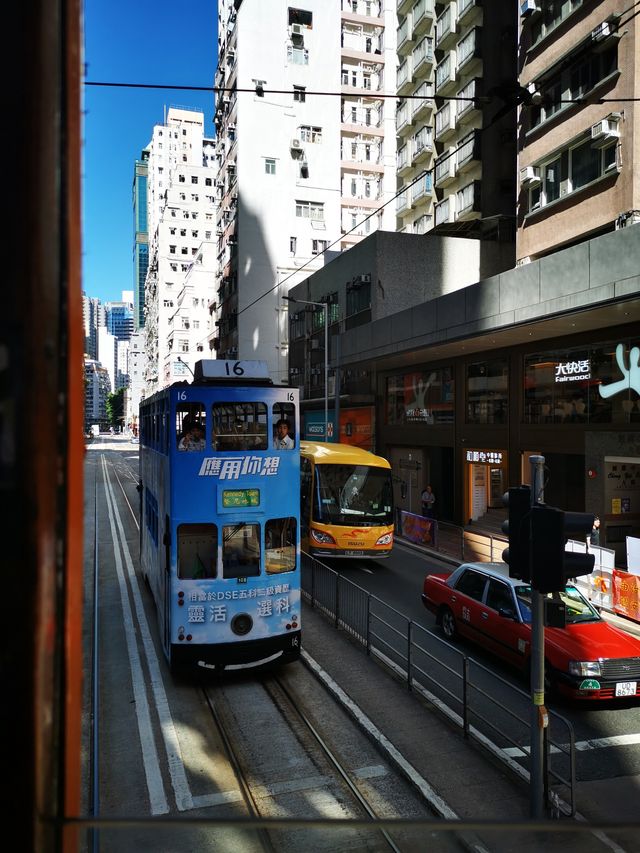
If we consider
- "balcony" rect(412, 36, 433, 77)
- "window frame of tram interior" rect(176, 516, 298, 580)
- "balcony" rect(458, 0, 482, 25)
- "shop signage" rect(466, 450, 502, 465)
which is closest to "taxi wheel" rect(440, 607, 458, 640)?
"window frame of tram interior" rect(176, 516, 298, 580)

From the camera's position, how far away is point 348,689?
925 cm

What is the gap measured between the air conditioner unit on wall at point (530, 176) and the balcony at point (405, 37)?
18460 mm

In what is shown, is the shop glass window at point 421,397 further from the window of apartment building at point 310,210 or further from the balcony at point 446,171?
the window of apartment building at point 310,210

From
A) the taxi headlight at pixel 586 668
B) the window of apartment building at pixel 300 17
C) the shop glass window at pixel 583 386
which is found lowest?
the taxi headlight at pixel 586 668

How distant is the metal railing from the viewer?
6.84m

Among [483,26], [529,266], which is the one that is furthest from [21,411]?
[483,26]

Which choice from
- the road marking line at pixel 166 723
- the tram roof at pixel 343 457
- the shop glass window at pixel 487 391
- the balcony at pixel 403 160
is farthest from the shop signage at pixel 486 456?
the balcony at pixel 403 160

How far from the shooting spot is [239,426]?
9.18 metres

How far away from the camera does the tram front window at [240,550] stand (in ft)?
29.8

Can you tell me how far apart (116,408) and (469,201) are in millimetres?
157124

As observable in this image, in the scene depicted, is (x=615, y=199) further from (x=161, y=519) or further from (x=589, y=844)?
(x=589, y=844)

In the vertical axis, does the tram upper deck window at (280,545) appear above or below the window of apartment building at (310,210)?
below

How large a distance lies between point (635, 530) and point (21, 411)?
752 inches

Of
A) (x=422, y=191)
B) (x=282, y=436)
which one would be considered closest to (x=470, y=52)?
(x=422, y=191)
